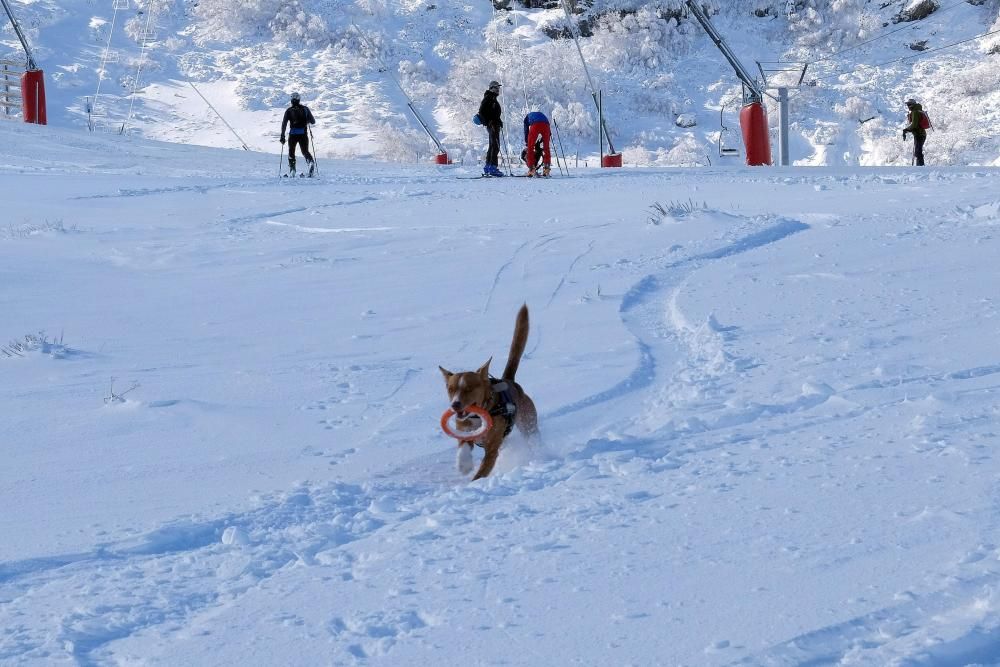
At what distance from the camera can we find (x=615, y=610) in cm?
252

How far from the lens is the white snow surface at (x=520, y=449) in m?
2.49

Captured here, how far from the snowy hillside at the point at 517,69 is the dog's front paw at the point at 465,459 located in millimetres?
25915

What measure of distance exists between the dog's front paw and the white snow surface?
0.07m

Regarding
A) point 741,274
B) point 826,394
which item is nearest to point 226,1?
point 741,274

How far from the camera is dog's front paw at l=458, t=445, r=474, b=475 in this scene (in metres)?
3.96

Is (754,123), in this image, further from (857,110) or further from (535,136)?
(857,110)

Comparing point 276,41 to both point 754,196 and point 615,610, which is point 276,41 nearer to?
point 754,196

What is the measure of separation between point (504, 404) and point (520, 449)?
262 millimetres

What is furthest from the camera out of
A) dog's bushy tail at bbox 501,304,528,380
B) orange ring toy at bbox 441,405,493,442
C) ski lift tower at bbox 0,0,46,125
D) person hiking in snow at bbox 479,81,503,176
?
ski lift tower at bbox 0,0,46,125

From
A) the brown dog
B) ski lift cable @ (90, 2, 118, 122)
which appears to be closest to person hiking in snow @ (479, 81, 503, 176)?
the brown dog

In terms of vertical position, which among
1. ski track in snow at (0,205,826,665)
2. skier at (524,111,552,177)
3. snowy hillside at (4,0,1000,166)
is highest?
→ snowy hillside at (4,0,1000,166)

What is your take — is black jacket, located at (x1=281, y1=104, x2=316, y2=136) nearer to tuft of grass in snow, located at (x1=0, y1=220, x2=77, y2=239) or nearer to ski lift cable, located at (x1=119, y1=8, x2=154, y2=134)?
tuft of grass in snow, located at (x1=0, y1=220, x2=77, y2=239)

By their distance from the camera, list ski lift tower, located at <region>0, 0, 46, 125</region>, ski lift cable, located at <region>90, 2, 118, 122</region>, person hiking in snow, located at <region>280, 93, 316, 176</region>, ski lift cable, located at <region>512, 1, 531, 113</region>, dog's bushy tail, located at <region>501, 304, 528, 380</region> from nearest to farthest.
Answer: dog's bushy tail, located at <region>501, 304, 528, 380</region>, person hiking in snow, located at <region>280, 93, 316, 176</region>, ski lift tower, located at <region>0, 0, 46, 125</region>, ski lift cable, located at <region>90, 2, 118, 122</region>, ski lift cable, located at <region>512, 1, 531, 113</region>

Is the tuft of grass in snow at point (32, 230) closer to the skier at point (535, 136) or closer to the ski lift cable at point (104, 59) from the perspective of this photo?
the skier at point (535, 136)
